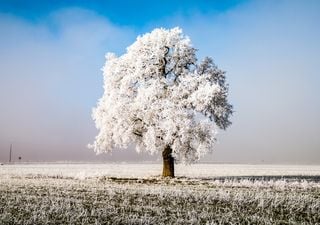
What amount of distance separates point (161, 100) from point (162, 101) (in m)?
0.43

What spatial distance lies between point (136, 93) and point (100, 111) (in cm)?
433

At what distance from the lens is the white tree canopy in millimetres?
40781

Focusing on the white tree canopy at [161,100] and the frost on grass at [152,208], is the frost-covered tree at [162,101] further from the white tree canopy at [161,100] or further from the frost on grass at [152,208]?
the frost on grass at [152,208]

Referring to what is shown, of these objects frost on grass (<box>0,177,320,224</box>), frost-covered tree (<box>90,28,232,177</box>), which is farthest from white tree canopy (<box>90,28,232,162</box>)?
frost on grass (<box>0,177,320,224</box>)

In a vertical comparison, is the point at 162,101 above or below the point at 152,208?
above

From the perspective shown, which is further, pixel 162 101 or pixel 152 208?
pixel 162 101

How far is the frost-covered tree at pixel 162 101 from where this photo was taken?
40812mm

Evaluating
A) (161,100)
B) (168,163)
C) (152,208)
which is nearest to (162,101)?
(161,100)

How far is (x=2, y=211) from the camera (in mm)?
18266

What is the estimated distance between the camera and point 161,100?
42.1m

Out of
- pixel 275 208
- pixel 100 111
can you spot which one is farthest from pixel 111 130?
pixel 275 208

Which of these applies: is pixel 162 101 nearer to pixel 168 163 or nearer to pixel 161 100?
pixel 161 100

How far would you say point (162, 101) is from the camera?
137ft

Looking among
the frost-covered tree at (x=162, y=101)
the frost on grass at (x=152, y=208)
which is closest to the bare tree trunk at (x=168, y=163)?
the frost-covered tree at (x=162, y=101)
